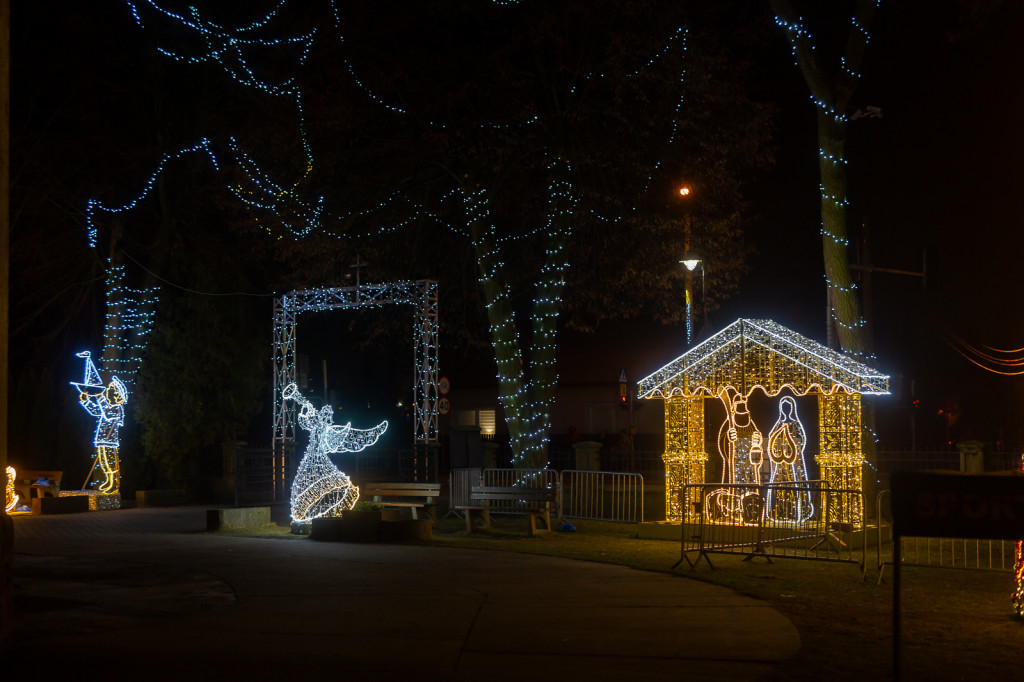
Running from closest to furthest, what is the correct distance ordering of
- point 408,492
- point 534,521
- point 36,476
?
point 534,521 → point 408,492 → point 36,476

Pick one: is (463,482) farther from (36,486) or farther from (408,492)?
(36,486)

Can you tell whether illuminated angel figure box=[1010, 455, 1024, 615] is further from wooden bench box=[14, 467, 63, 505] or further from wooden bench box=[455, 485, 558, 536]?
wooden bench box=[14, 467, 63, 505]

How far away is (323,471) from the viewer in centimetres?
1728

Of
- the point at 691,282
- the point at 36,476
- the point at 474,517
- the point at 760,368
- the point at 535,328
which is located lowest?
the point at 474,517

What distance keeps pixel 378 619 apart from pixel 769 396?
10.5 meters

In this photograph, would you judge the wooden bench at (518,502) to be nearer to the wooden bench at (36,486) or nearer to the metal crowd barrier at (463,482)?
the metal crowd barrier at (463,482)

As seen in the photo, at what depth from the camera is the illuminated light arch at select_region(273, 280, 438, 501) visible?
826 inches

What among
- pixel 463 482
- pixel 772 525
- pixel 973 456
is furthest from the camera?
pixel 973 456

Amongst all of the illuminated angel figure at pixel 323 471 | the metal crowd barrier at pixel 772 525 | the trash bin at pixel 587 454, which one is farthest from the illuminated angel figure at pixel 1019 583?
the trash bin at pixel 587 454

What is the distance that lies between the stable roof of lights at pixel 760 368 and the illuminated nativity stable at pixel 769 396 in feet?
0.05

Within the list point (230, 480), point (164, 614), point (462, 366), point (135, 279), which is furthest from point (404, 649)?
point (462, 366)

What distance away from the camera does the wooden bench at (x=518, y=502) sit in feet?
54.6

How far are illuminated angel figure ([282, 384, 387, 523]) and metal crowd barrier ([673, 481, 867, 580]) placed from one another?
569 cm

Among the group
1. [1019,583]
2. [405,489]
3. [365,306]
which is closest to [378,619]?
[1019,583]
